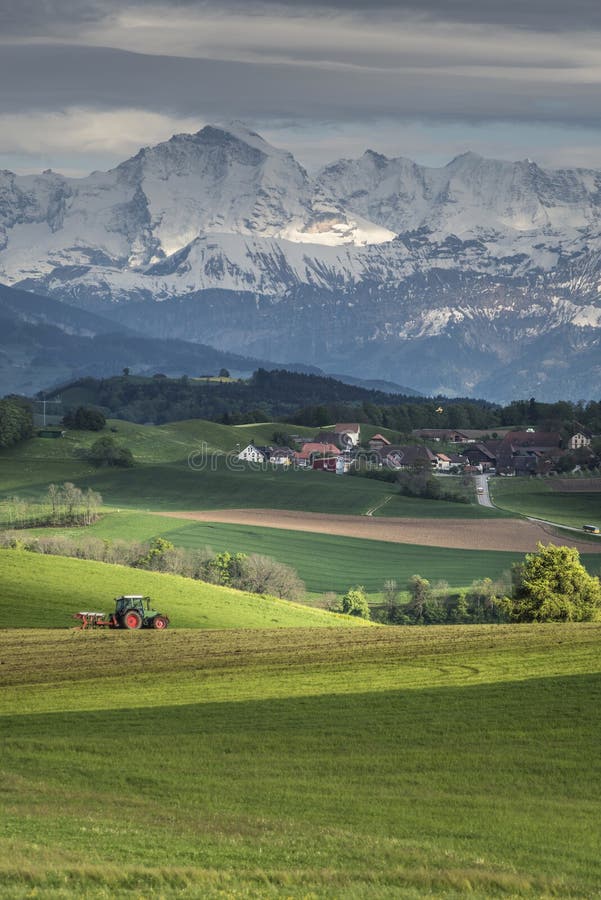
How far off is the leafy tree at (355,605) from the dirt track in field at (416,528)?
109 feet

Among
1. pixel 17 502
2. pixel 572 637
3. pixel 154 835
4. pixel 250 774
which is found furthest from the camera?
pixel 17 502

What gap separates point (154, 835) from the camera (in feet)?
81.9

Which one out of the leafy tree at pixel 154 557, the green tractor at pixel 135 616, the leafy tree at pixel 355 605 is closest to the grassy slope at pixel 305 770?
the green tractor at pixel 135 616

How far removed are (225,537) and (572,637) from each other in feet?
266

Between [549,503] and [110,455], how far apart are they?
58.1 meters

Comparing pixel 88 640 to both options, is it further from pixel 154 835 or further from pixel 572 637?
pixel 154 835

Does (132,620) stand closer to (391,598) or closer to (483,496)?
(391,598)

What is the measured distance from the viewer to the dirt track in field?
130375 millimetres

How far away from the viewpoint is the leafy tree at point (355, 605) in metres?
91.2

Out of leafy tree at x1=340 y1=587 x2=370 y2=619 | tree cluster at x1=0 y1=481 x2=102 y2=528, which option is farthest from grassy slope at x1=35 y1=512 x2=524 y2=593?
leafy tree at x1=340 y1=587 x2=370 y2=619

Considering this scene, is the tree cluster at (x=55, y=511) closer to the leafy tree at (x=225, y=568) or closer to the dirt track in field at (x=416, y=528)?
the dirt track in field at (x=416, y=528)

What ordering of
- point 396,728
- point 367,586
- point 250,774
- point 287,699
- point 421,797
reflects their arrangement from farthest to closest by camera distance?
point 367,586 → point 287,699 → point 396,728 → point 250,774 → point 421,797

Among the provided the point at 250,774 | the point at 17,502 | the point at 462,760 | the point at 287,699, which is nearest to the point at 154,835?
the point at 250,774

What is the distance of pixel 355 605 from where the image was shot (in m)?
91.8
